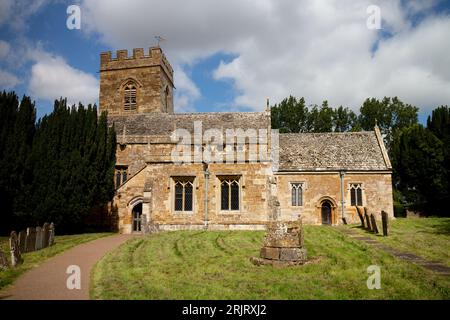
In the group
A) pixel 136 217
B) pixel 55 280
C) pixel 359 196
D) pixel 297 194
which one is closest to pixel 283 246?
pixel 55 280

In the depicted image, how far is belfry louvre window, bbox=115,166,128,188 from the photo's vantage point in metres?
24.2

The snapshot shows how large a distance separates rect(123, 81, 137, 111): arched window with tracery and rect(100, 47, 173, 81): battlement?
1.90m

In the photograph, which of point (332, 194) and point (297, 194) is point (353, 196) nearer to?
point (332, 194)

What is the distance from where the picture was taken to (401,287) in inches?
267

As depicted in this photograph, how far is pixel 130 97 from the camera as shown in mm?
31375

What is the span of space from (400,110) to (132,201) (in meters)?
34.2

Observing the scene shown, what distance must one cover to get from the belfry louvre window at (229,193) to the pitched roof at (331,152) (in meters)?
5.44

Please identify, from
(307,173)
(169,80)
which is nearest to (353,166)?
(307,173)

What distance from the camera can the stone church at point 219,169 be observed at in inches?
786

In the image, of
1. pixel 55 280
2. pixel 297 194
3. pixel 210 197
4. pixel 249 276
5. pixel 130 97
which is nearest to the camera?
pixel 249 276

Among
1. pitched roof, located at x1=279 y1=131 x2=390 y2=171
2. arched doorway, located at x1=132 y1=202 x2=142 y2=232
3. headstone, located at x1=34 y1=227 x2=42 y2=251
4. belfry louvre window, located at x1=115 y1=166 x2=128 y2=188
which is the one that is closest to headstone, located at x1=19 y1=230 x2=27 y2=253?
headstone, located at x1=34 y1=227 x2=42 y2=251

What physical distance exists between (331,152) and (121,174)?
15.6 metres

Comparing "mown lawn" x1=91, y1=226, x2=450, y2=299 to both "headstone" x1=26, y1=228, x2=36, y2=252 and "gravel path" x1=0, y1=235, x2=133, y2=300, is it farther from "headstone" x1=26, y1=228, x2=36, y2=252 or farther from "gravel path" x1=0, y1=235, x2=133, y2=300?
"headstone" x1=26, y1=228, x2=36, y2=252
